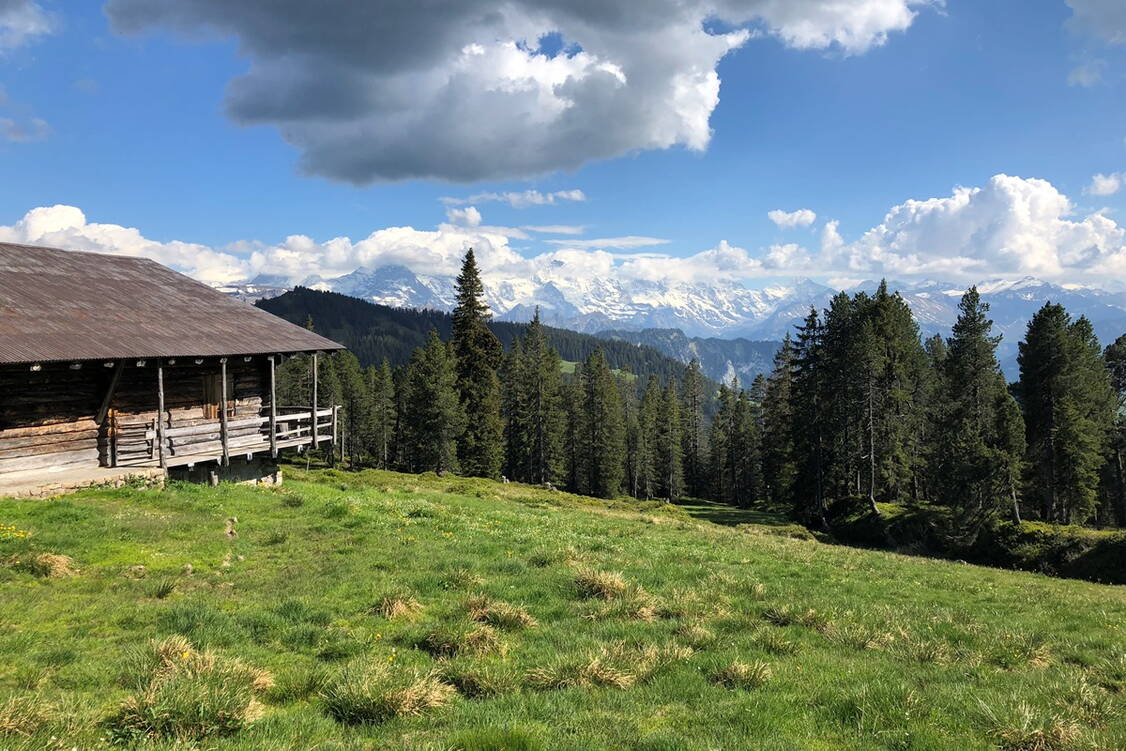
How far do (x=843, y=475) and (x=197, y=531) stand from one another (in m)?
52.2

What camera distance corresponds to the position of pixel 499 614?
10195 mm

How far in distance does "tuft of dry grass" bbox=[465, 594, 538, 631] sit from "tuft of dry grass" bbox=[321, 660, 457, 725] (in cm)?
280

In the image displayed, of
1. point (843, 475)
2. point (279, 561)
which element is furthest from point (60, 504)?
point (843, 475)

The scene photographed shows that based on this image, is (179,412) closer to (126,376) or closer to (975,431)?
(126,376)

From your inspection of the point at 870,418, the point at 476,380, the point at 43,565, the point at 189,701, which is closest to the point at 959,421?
the point at 870,418

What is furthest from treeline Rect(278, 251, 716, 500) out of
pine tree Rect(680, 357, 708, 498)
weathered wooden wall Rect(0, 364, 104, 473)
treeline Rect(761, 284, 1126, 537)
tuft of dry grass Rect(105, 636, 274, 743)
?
tuft of dry grass Rect(105, 636, 274, 743)

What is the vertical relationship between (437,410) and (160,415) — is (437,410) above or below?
below

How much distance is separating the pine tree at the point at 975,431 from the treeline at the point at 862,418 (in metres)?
0.11

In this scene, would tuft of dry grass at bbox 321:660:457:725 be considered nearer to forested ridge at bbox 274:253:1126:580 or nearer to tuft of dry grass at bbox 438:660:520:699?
tuft of dry grass at bbox 438:660:520:699

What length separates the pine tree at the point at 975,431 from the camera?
120 feet

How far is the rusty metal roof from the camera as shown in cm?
1891

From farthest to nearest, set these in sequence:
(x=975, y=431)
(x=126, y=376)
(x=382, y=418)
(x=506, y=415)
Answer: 1. (x=382, y=418)
2. (x=506, y=415)
3. (x=975, y=431)
4. (x=126, y=376)

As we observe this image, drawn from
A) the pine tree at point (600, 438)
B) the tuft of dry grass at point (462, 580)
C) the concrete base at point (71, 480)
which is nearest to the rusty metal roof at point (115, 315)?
the concrete base at point (71, 480)

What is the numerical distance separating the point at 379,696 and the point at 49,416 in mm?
20620
